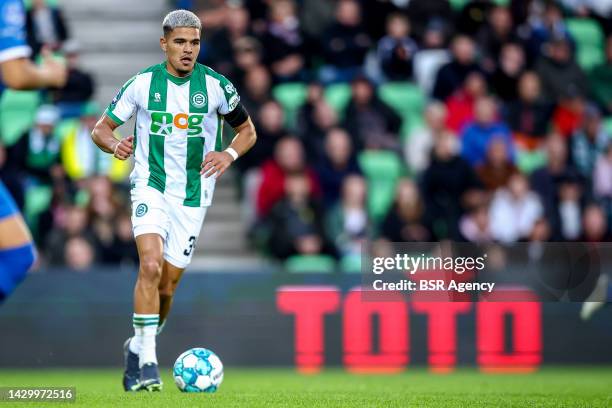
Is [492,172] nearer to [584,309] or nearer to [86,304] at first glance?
[584,309]

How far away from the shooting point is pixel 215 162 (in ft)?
31.6

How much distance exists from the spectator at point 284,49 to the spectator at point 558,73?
3.45 metres

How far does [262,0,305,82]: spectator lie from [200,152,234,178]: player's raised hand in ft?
23.0

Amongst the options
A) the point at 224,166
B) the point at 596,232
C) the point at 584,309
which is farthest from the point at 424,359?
the point at 224,166

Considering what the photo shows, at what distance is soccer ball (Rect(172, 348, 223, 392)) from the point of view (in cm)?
941

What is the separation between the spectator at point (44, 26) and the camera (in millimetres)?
16422

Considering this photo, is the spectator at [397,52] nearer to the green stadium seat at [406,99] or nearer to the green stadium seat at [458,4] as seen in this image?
the green stadium seat at [406,99]

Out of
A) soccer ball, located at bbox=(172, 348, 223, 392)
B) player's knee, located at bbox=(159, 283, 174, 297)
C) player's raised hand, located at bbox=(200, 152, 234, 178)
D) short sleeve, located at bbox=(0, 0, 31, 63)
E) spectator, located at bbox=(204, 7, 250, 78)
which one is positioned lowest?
soccer ball, located at bbox=(172, 348, 223, 392)

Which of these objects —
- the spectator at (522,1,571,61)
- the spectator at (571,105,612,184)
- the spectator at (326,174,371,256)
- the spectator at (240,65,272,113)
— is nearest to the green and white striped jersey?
the spectator at (326,174,371,256)

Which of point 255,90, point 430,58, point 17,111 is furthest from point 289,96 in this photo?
point 17,111

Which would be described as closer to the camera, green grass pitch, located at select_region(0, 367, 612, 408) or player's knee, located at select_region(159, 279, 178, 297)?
green grass pitch, located at select_region(0, 367, 612, 408)

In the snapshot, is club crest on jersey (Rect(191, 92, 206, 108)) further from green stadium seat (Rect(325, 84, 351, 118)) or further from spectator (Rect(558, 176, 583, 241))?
spectator (Rect(558, 176, 583, 241))

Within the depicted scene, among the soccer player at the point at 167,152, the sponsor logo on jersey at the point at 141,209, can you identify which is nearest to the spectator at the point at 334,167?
the soccer player at the point at 167,152

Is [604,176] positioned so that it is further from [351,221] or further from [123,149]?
[123,149]
